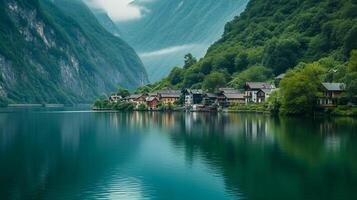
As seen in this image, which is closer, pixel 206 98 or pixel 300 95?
pixel 300 95

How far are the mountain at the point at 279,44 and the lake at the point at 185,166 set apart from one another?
53813 mm

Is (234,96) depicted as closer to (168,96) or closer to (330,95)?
(168,96)

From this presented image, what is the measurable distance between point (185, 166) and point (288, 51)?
104857mm

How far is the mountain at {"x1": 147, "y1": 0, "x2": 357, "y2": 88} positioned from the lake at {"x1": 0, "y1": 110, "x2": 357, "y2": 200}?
5381cm

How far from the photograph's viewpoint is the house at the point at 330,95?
88669mm

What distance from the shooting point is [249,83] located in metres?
122

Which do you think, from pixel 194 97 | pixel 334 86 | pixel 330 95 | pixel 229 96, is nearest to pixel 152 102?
pixel 194 97

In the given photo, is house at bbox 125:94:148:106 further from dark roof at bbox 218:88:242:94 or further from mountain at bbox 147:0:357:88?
dark roof at bbox 218:88:242:94

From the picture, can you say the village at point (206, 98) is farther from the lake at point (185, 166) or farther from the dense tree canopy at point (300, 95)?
the lake at point (185, 166)

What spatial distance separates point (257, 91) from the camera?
120 meters

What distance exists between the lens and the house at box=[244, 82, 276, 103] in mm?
116894

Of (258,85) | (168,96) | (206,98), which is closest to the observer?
(258,85)

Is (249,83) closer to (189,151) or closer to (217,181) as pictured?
(189,151)

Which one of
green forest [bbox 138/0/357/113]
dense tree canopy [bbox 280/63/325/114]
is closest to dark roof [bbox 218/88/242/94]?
green forest [bbox 138/0/357/113]
